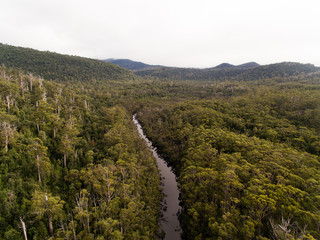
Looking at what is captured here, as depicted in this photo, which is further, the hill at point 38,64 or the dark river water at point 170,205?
the hill at point 38,64

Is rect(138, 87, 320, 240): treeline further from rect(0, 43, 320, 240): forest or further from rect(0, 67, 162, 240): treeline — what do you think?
rect(0, 67, 162, 240): treeline

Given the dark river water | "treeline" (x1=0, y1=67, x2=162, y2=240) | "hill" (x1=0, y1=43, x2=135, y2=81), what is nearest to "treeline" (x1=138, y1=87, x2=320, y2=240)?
the dark river water

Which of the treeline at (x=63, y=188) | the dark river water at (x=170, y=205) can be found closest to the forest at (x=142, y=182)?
the treeline at (x=63, y=188)

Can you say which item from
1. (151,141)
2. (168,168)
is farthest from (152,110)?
(168,168)

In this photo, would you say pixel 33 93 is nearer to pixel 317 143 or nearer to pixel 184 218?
pixel 184 218

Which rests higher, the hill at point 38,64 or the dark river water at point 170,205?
the hill at point 38,64

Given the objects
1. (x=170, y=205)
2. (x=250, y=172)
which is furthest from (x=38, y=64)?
(x=250, y=172)

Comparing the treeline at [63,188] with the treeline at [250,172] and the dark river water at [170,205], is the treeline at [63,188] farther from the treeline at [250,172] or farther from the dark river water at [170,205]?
the treeline at [250,172]

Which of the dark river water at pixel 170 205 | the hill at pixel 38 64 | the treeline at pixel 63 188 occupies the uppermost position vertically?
the hill at pixel 38 64
